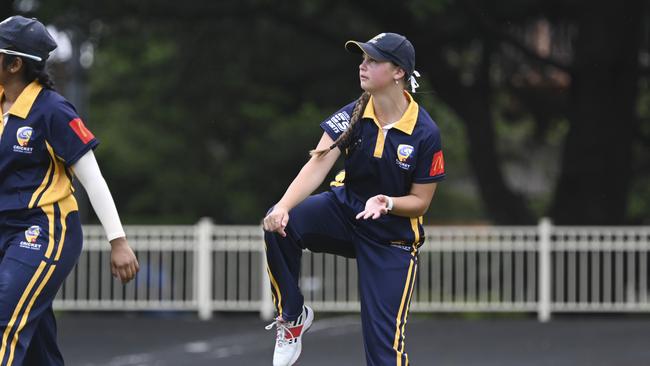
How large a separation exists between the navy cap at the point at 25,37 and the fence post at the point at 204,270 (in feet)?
32.9

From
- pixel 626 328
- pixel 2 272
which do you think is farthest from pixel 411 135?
pixel 626 328

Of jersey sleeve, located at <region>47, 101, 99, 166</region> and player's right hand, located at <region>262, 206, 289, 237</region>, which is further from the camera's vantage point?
player's right hand, located at <region>262, 206, 289, 237</region>

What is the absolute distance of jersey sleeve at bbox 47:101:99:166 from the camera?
5492 mm

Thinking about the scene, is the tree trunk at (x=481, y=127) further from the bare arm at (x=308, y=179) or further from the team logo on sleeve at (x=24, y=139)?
the team logo on sleeve at (x=24, y=139)

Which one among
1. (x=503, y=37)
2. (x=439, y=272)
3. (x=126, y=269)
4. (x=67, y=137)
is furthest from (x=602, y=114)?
(x=67, y=137)

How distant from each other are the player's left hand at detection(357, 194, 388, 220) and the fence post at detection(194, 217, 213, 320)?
9.86 meters

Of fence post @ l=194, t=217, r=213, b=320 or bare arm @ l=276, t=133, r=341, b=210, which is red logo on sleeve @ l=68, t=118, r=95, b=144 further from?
fence post @ l=194, t=217, r=213, b=320

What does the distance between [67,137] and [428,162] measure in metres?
1.72

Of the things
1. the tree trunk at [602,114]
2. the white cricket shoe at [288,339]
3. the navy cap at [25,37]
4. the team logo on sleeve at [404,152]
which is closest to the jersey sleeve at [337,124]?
the team logo on sleeve at [404,152]

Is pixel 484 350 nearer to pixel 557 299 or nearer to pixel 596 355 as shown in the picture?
pixel 596 355

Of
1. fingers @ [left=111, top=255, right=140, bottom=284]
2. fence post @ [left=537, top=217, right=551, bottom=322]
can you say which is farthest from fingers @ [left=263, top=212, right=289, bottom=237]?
fence post @ [left=537, top=217, right=551, bottom=322]

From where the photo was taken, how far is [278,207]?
598 centimetres

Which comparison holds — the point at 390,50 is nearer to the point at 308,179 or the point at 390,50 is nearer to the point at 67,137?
→ the point at 308,179

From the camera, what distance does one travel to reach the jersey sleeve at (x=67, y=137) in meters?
5.49
